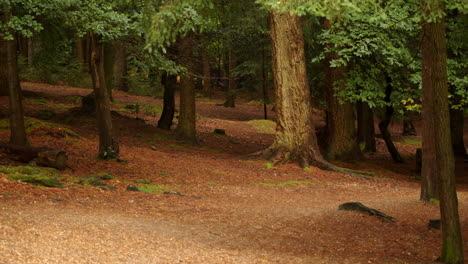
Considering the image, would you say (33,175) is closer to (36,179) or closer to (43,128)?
(36,179)

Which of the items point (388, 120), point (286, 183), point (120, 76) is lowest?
point (286, 183)

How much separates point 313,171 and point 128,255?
10325 mm

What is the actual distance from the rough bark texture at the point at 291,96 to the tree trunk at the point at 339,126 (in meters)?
2.63

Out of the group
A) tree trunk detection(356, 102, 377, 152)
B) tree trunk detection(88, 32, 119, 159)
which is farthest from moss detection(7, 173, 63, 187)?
tree trunk detection(356, 102, 377, 152)

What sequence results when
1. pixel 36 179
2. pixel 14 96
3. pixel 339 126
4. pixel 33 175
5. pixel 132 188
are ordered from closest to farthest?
pixel 36 179 < pixel 33 175 < pixel 132 188 < pixel 14 96 < pixel 339 126

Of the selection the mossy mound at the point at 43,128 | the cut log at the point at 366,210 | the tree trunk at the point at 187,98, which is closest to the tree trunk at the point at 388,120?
the tree trunk at the point at 187,98

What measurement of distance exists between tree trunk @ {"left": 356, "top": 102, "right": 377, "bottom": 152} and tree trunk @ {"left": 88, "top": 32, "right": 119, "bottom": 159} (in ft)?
43.1

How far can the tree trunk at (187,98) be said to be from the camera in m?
18.8

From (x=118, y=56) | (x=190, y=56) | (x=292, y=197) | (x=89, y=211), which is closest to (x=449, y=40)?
A: (x=292, y=197)

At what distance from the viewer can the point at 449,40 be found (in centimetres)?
1551

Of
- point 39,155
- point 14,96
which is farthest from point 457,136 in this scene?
point 14,96

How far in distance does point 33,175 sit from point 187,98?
29.1 feet

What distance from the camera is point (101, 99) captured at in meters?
13.4

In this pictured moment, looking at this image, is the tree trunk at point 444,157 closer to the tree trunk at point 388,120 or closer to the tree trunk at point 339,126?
the tree trunk at point 388,120
